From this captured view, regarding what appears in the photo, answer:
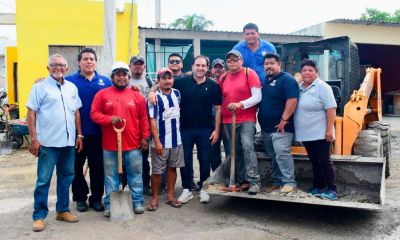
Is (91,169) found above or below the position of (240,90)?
below

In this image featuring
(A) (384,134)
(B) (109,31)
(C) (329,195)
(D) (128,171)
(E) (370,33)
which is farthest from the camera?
(E) (370,33)

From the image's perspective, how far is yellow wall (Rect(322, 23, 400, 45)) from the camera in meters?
19.0

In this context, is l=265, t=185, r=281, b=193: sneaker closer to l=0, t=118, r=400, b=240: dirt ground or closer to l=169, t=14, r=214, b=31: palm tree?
l=0, t=118, r=400, b=240: dirt ground

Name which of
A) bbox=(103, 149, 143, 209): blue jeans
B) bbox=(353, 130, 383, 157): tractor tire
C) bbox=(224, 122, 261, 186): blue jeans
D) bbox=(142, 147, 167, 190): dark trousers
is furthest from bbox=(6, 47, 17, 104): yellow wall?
bbox=(353, 130, 383, 157): tractor tire

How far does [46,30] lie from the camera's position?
1273 centimetres

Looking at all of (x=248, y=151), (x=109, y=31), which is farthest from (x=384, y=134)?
(x=109, y=31)

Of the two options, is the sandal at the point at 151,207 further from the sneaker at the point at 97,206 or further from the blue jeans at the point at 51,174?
the blue jeans at the point at 51,174

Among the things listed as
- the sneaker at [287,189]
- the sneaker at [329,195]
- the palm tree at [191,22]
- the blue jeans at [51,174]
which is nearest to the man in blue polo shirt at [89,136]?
the blue jeans at [51,174]

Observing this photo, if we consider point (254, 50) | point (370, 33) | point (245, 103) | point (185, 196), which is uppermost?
point (370, 33)

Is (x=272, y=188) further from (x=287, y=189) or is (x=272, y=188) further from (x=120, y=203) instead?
(x=120, y=203)

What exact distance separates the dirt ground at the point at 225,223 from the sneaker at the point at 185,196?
0.08 meters

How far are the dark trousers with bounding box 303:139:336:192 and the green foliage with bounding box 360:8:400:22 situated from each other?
38584 mm

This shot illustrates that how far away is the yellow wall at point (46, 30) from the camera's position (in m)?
12.6

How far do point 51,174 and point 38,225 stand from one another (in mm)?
591
